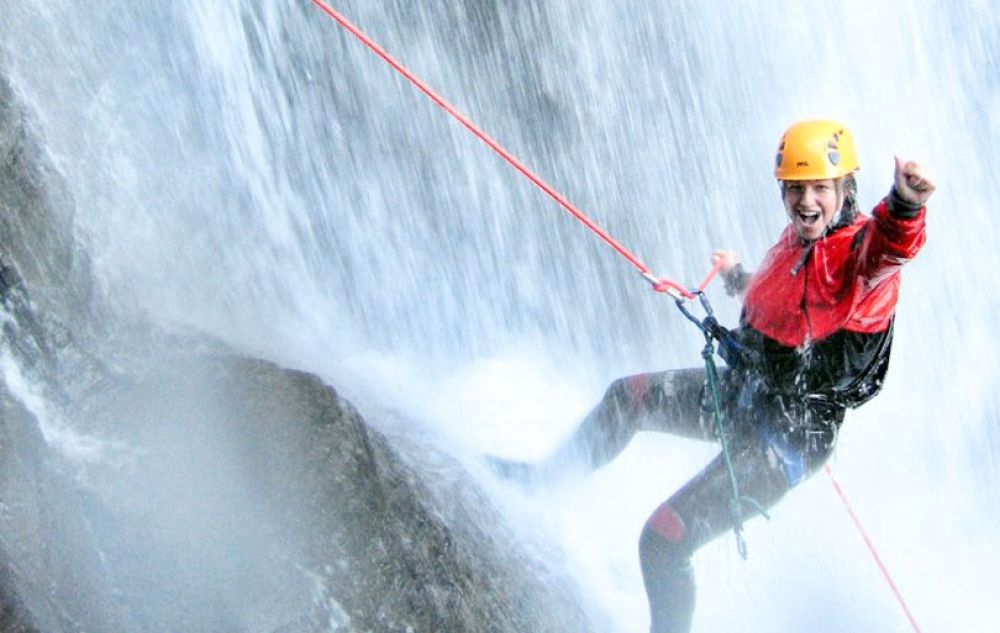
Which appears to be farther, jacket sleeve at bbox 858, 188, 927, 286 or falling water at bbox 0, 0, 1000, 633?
falling water at bbox 0, 0, 1000, 633

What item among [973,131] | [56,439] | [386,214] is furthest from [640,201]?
[56,439]

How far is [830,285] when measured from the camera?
346 centimetres

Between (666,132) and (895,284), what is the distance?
4434 millimetres

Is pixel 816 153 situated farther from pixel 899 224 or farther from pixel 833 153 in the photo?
pixel 899 224

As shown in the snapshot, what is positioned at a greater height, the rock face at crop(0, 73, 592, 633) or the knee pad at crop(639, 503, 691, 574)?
the rock face at crop(0, 73, 592, 633)

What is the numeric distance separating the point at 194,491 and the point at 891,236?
7.25ft

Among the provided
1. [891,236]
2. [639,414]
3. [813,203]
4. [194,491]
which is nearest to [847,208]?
[813,203]

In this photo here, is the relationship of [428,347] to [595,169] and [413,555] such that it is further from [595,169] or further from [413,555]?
[413,555]

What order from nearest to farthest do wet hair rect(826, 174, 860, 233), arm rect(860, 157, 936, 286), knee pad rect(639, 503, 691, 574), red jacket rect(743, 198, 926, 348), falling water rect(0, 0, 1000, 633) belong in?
arm rect(860, 157, 936, 286) → red jacket rect(743, 198, 926, 348) → wet hair rect(826, 174, 860, 233) → knee pad rect(639, 503, 691, 574) → falling water rect(0, 0, 1000, 633)

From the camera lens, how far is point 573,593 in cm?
442

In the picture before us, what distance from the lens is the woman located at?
341 centimetres

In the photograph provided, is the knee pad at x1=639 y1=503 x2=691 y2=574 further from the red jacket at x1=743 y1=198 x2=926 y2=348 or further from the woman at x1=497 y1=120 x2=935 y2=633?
the red jacket at x1=743 y1=198 x2=926 y2=348

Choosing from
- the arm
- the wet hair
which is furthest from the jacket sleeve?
the wet hair

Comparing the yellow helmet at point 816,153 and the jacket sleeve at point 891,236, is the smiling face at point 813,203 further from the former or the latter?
the jacket sleeve at point 891,236
